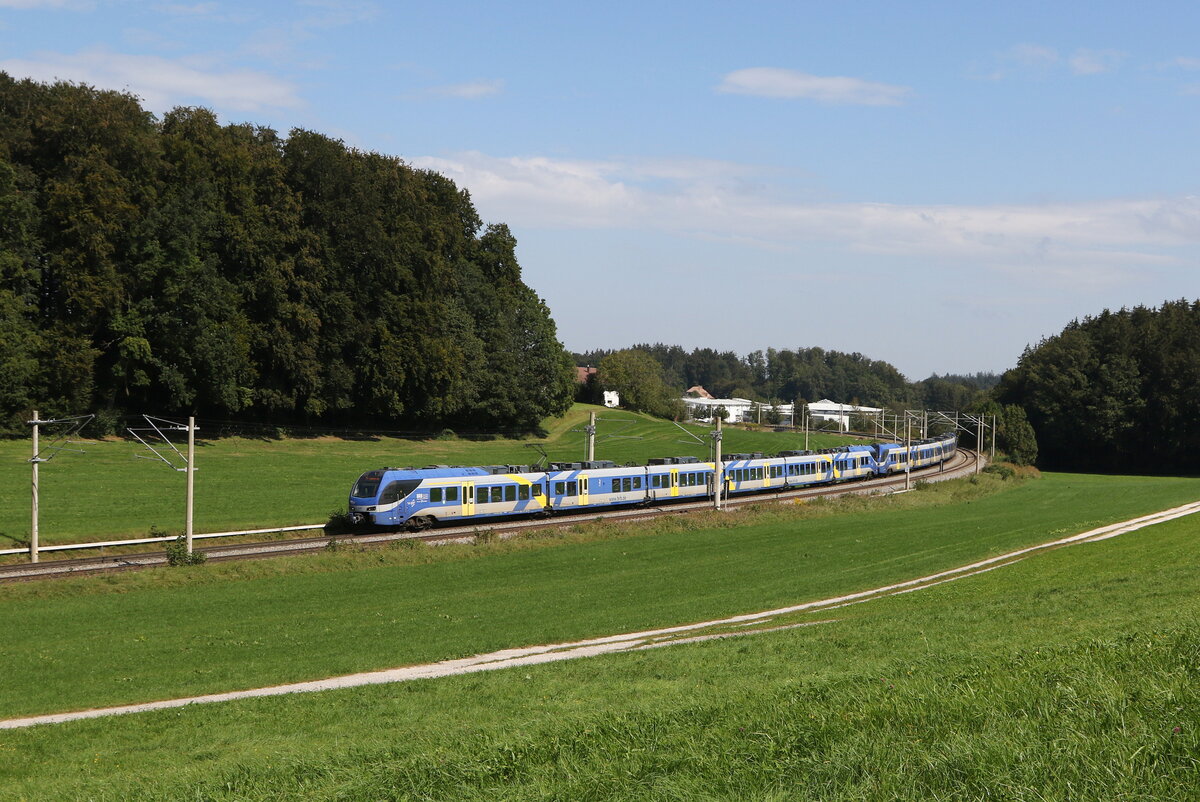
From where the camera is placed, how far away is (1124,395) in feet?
358

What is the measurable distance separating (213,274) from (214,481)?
17436mm

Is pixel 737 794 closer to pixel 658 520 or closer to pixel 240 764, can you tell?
pixel 240 764

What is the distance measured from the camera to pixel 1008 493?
74500 millimetres

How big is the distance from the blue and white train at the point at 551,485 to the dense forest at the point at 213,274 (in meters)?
24.7


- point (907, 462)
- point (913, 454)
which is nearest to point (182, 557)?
point (907, 462)

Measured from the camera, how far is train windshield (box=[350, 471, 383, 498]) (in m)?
44.9

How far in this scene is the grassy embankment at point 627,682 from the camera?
27.4 ft

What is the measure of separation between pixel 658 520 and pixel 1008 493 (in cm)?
3642

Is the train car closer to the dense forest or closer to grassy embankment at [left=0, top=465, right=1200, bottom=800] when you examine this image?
the dense forest

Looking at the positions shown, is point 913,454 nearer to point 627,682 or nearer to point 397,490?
point 397,490

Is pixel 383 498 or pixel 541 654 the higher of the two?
pixel 383 498

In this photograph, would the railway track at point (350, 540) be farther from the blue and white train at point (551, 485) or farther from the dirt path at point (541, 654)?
the dirt path at point (541, 654)

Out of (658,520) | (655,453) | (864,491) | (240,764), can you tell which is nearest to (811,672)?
(240,764)

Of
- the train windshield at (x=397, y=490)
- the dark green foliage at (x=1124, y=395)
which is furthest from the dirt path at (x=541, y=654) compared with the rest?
the dark green foliage at (x=1124, y=395)
